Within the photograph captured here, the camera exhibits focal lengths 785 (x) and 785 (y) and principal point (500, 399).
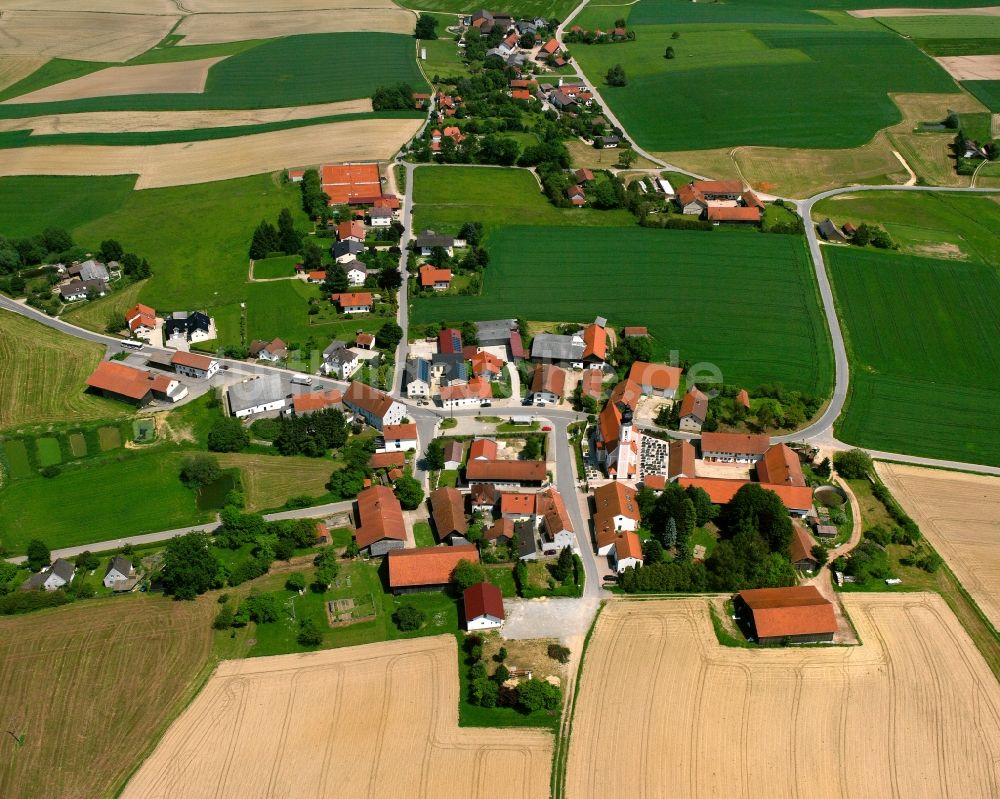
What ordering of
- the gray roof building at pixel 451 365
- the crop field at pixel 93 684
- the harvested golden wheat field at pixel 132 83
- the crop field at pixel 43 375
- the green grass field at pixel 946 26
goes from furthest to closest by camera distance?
the green grass field at pixel 946 26 < the harvested golden wheat field at pixel 132 83 < the gray roof building at pixel 451 365 < the crop field at pixel 43 375 < the crop field at pixel 93 684

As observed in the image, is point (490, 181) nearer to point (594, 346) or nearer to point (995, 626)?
point (594, 346)

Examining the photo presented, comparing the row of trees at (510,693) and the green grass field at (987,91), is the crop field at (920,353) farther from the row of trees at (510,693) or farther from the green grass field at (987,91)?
the green grass field at (987,91)

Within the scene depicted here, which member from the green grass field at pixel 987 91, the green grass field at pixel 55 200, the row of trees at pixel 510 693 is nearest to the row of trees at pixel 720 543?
the row of trees at pixel 510 693

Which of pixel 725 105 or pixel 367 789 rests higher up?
pixel 725 105

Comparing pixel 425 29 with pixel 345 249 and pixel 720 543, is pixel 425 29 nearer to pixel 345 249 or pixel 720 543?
pixel 345 249

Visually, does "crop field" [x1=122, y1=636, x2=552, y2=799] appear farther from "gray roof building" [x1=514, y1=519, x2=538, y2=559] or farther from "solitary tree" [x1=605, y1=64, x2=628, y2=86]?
"solitary tree" [x1=605, y1=64, x2=628, y2=86]

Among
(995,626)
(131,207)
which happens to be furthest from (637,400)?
(131,207)
